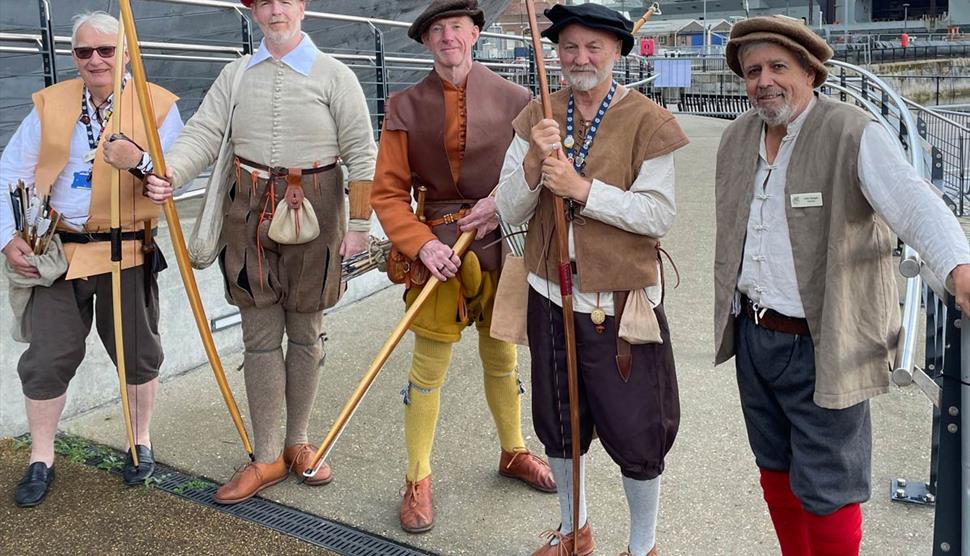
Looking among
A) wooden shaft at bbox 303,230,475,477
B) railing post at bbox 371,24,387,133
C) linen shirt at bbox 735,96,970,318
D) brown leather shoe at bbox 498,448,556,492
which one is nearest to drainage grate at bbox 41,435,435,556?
wooden shaft at bbox 303,230,475,477

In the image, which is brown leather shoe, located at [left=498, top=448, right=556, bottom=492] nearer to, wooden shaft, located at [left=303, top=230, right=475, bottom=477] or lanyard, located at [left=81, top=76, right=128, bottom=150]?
wooden shaft, located at [left=303, top=230, right=475, bottom=477]

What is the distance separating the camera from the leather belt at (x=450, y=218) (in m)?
3.19

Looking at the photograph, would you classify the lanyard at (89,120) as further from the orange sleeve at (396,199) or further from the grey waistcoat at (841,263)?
the grey waistcoat at (841,263)

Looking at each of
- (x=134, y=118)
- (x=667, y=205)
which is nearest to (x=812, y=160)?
(x=667, y=205)

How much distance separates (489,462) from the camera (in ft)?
12.4

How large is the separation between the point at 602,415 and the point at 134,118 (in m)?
2.10

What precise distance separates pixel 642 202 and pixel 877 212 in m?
0.62

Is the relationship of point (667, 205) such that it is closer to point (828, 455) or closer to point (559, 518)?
point (828, 455)

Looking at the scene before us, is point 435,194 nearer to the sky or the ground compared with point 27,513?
nearer to the sky

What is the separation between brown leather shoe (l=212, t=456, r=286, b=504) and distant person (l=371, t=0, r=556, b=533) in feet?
1.94

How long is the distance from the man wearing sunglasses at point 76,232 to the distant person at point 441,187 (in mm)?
953

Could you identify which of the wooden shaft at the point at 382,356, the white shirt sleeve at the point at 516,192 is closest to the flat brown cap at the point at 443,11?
the white shirt sleeve at the point at 516,192

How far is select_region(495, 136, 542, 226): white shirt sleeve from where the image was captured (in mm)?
2533

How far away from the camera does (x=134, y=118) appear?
3377 mm
